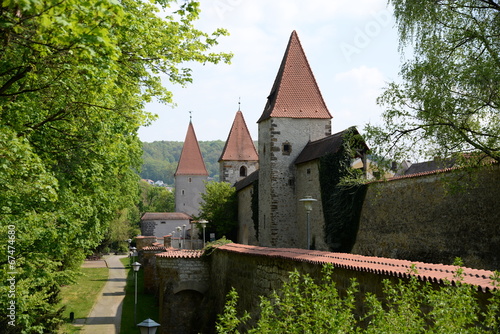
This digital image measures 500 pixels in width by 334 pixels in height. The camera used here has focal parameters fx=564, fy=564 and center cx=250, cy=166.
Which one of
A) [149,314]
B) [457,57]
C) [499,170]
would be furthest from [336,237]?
[457,57]

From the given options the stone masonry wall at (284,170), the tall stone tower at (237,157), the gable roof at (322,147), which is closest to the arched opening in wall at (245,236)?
the stone masonry wall at (284,170)

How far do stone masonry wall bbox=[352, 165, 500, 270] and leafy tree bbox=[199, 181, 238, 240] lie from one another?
2010cm

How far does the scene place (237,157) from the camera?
54.2 metres

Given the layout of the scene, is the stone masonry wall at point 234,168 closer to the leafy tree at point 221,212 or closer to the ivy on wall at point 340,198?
the leafy tree at point 221,212

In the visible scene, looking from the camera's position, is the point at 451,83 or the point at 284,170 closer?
the point at 451,83

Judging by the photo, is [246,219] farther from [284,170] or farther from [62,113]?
[62,113]

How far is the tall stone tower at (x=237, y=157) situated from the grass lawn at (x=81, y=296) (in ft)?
59.1

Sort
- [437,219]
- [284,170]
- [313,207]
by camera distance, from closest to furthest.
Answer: [437,219] < [313,207] < [284,170]

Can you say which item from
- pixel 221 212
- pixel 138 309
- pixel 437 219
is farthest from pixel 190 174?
pixel 437 219

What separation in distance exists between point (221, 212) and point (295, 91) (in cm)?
1314

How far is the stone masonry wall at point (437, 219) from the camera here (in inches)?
560

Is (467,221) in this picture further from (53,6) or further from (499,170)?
(53,6)

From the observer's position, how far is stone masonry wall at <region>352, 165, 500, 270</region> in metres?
14.2

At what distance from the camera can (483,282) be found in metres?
5.61
